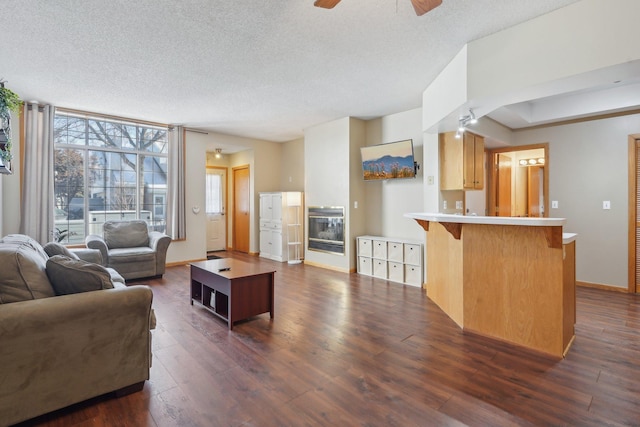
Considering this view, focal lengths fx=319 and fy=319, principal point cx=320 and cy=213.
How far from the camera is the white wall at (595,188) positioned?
13.9 feet

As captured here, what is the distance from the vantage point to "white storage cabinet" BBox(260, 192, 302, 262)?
6.60 meters

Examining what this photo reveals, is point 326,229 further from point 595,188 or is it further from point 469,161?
point 595,188

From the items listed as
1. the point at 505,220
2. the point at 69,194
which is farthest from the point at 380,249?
the point at 69,194

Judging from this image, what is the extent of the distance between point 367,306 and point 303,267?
7.94 ft

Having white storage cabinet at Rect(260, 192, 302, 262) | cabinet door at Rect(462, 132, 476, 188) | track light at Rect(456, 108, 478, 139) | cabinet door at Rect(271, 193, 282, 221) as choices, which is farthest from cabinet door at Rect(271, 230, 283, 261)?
track light at Rect(456, 108, 478, 139)

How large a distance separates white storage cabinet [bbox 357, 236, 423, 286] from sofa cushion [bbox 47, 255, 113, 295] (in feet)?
12.3

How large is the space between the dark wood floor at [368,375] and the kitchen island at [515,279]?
0.48 ft

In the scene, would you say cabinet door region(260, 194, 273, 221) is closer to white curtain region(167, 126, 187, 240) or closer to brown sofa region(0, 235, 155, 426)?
white curtain region(167, 126, 187, 240)

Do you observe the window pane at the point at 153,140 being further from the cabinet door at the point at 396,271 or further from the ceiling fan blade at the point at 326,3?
the ceiling fan blade at the point at 326,3

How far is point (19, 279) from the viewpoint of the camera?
1801 mm

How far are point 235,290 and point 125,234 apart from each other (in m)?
3.15

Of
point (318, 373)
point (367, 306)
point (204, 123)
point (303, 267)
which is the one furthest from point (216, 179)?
point (318, 373)

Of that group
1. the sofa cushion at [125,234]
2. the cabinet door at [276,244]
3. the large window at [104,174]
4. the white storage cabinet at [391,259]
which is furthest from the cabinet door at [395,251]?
the large window at [104,174]

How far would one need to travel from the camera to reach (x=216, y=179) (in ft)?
26.6
